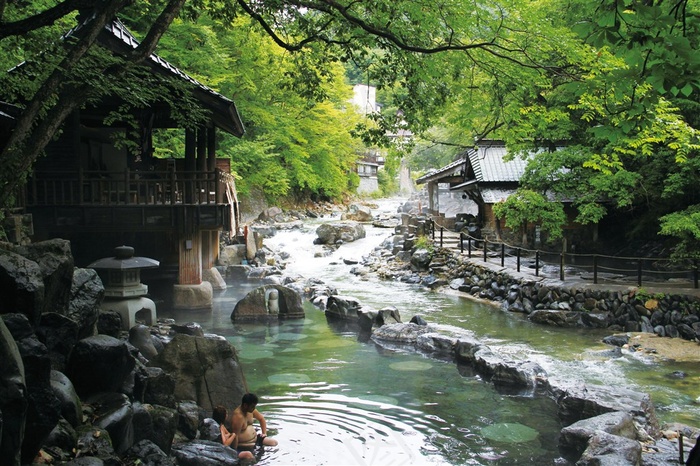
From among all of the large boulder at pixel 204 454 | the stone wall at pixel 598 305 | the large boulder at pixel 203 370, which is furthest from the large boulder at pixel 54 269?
the stone wall at pixel 598 305

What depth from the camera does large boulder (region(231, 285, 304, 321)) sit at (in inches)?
664

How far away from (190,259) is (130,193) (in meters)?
2.49

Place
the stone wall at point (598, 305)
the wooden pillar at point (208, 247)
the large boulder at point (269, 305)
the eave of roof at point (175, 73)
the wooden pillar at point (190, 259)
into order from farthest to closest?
the wooden pillar at point (208, 247), the large boulder at point (269, 305), the wooden pillar at point (190, 259), the stone wall at point (598, 305), the eave of roof at point (175, 73)

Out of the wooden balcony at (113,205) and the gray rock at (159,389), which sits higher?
the wooden balcony at (113,205)

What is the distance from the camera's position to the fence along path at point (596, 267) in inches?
646

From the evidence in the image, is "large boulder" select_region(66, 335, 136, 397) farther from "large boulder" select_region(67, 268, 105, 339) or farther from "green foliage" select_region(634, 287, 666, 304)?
"green foliage" select_region(634, 287, 666, 304)

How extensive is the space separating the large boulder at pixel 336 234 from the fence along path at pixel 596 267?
6.36 meters

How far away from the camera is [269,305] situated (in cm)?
1734

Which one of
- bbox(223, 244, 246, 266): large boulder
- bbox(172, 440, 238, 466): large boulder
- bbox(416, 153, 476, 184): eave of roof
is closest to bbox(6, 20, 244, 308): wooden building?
bbox(223, 244, 246, 266): large boulder

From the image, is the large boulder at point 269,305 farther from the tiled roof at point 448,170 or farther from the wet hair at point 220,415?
the tiled roof at point 448,170

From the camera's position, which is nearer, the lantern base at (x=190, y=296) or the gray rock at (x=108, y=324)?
the gray rock at (x=108, y=324)

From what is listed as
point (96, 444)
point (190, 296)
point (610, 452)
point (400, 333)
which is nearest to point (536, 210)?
point (400, 333)

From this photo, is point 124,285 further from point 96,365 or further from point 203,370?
point 96,365

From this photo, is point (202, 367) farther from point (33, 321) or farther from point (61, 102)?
point (61, 102)
